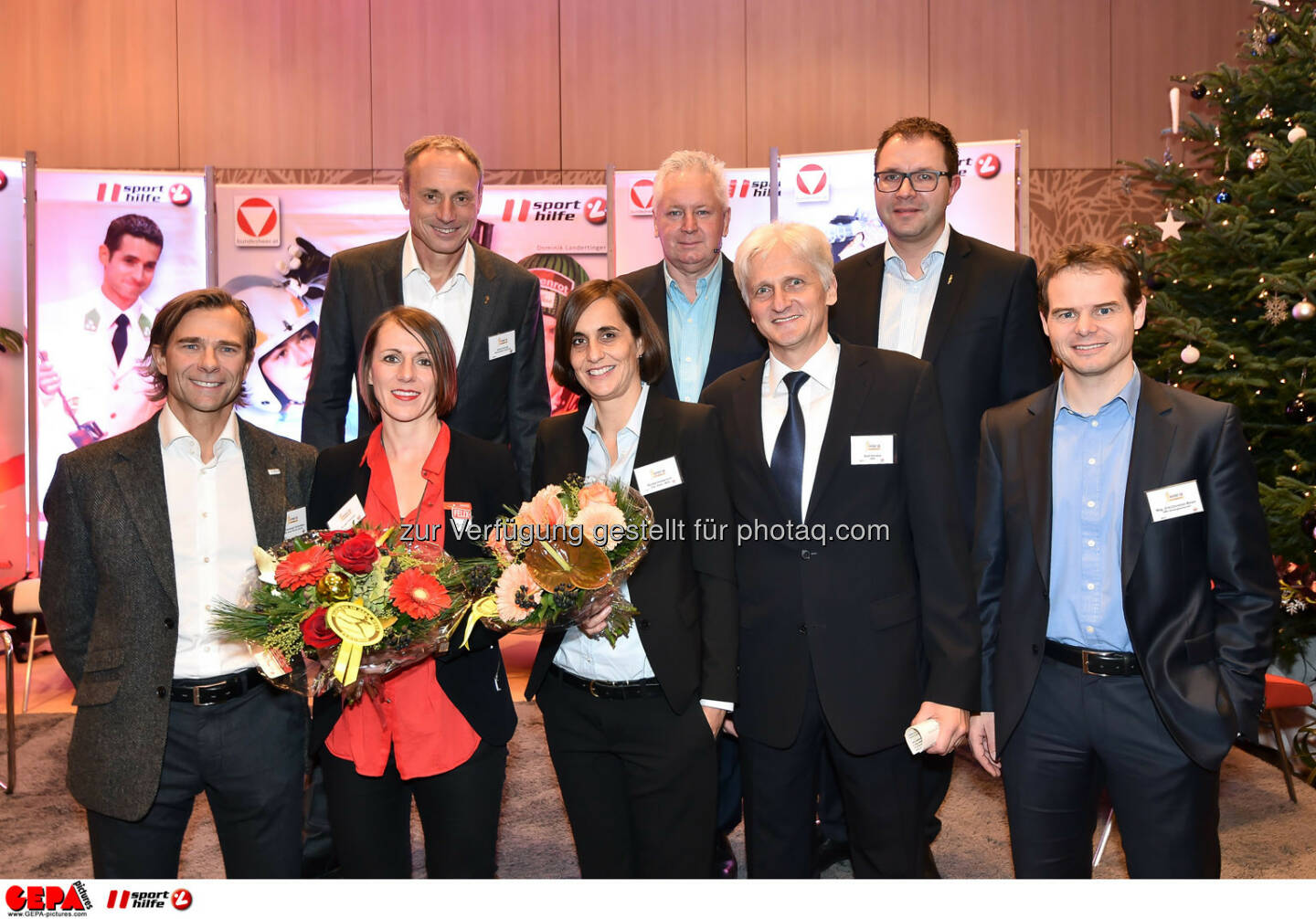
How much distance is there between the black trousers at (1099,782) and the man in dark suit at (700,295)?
1.25 meters

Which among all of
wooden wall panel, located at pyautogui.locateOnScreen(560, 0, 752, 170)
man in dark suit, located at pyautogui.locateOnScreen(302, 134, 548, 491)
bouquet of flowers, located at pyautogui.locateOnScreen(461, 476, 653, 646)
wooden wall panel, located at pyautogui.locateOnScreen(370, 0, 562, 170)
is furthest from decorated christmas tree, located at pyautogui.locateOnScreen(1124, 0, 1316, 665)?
wooden wall panel, located at pyautogui.locateOnScreen(370, 0, 562, 170)

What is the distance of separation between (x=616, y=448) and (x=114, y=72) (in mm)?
7361

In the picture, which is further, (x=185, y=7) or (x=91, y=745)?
(x=185, y=7)

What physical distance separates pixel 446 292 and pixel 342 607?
1714 mm

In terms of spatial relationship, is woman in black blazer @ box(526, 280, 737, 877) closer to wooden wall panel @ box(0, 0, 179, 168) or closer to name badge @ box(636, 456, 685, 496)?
name badge @ box(636, 456, 685, 496)

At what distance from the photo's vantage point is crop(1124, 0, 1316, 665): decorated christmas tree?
4281mm

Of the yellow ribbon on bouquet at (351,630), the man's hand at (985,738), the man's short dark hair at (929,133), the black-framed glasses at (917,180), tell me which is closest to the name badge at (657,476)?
the yellow ribbon on bouquet at (351,630)

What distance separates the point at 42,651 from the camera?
7.04 m

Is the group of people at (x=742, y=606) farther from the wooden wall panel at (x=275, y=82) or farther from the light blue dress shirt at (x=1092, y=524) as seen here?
the wooden wall panel at (x=275, y=82)
